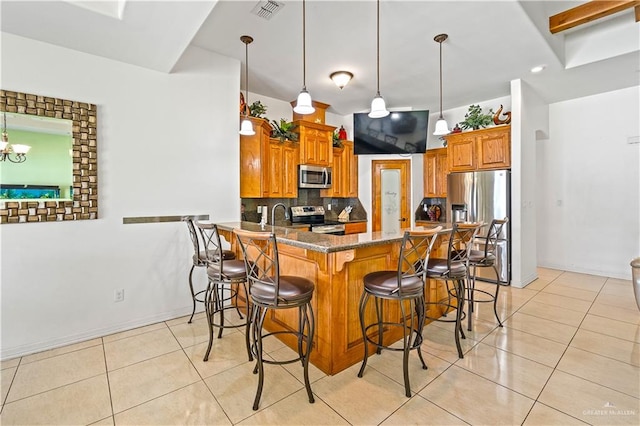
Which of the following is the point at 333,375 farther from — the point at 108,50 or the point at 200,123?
the point at 108,50

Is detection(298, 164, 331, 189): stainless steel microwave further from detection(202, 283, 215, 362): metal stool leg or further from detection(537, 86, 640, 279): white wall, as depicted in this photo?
detection(537, 86, 640, 279): white wall

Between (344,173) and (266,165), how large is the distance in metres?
1.76

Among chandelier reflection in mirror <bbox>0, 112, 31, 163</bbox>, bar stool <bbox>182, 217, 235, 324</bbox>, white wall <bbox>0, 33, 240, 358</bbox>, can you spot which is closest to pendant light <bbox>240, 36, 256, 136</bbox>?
white wall <bbox>0, 33, 240, 358</bbox>

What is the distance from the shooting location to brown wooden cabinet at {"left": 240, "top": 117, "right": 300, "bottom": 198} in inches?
164

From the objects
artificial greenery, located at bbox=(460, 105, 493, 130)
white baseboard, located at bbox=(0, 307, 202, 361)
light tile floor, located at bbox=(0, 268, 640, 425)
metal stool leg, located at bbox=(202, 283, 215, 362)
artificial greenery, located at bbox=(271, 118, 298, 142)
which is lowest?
light tile floor, located at bbox=(0, 268, 640, 425)

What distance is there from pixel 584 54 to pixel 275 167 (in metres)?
4.24

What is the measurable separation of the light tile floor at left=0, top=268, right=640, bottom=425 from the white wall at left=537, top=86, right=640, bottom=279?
2418mm

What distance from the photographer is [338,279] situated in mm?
2137

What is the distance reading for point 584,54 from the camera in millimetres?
3648

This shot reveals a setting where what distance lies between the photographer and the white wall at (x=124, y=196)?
2.48 metres

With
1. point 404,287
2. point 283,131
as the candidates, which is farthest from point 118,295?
point 283,131

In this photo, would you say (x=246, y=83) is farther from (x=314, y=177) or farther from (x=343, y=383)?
(x=343, y=383)

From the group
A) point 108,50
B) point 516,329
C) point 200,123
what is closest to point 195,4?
point 108,50

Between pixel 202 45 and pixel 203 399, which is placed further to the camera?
pixel 202 45
